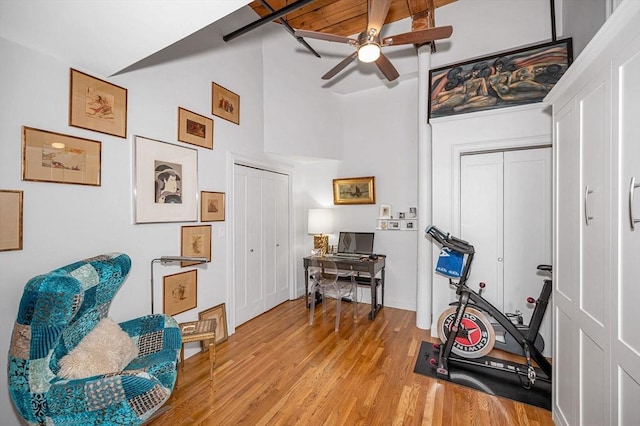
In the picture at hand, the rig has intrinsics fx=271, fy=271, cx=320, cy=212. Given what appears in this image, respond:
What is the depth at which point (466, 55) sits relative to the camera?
324 centimetres

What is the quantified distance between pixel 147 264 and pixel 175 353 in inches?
36.5

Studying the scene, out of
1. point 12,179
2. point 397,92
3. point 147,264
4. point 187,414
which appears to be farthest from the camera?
point 397,92

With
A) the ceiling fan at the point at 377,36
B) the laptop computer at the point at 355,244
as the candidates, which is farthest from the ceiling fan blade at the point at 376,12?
the laptop computer at the point at 355,244

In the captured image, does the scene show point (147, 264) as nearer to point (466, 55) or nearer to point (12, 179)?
point (12, 179)

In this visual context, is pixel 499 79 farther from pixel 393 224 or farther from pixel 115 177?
pixel 115 177

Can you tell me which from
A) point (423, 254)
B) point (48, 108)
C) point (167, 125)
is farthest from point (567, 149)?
point (48, 108)

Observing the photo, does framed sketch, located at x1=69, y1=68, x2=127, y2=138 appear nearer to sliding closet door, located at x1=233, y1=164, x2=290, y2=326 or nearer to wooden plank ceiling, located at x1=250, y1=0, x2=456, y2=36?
sliding closet door, located at x1=233, y1=164, x2=290, y2=326

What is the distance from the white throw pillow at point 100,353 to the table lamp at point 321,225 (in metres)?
→ 2.92

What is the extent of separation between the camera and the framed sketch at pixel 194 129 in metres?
2.72

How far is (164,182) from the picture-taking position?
8.42ft

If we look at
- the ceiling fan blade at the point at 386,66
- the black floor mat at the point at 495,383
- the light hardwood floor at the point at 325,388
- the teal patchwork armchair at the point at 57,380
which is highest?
the ceiling fan blade at the point at 386,66

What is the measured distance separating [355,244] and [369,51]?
2.83m

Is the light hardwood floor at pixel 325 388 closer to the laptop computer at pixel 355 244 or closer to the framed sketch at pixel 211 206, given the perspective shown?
the laptop computer at pixel 355 244

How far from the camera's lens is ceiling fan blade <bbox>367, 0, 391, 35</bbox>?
6.74 feet
